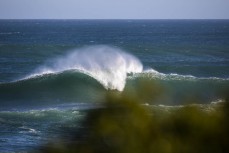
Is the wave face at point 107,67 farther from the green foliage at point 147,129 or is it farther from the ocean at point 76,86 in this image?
the green foliage at point 147,129

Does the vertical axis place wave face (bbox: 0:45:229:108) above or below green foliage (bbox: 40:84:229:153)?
below

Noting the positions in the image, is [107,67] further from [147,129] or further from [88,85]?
[147,129]

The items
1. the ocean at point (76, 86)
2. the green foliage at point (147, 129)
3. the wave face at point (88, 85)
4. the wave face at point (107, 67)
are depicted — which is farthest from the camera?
the wave face at point (107, 67)

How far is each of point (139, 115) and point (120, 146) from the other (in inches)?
14.6

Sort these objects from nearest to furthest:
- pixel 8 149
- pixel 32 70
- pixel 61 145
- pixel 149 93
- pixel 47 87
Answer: pixel 61 145 → pixel 149 93 → pixel 8 149 → pixel 47 87 → pixel 32 70

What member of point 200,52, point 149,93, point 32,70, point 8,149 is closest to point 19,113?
point 8,149

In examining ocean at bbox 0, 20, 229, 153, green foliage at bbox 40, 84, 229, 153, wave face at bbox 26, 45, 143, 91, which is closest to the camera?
green foliage at bbox 40, 84, 229, 153

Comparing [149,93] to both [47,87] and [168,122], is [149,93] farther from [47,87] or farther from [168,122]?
[47,87]

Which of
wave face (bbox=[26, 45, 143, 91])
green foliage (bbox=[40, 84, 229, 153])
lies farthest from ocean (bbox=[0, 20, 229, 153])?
green foliage (bbox=[40, 84, 229, 153])

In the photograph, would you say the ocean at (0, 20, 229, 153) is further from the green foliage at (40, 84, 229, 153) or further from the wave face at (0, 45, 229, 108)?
the green foliage at (40, 84, 229, 153)

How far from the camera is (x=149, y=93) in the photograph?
5.14 metres

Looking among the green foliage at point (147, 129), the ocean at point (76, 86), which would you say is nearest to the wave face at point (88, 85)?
the ocean at point (76, 86)

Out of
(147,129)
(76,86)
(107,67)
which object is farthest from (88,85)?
(147,129)

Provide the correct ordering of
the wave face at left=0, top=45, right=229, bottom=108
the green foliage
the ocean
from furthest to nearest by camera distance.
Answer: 1. the wave face at left=0, top=45, right=229, bottom=108
2. the ocean
3. the green foliage
